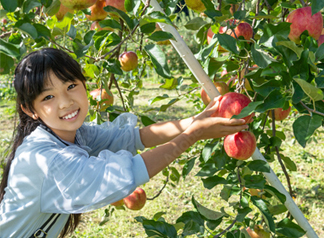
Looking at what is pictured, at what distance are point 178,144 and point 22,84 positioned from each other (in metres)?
0.59

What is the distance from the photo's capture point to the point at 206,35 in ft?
3.99

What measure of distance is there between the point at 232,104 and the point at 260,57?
0.16 metres

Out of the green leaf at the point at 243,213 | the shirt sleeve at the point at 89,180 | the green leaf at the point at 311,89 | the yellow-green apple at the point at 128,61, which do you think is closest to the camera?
the green leaf at the point at 311,89

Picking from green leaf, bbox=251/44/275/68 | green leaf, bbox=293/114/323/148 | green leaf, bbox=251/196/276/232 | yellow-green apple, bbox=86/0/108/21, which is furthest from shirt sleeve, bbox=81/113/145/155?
green leaf, bbox=293/114/323/148

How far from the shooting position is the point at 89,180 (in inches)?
36.1

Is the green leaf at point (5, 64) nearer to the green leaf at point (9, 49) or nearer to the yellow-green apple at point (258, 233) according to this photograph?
the green leaf at point (9, 49)

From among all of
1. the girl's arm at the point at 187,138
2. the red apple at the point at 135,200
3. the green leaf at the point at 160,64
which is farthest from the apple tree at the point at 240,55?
the red apple at the point at 135,200

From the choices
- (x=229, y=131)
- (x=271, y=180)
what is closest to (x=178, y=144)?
(x=229, y=131)

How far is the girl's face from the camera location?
1.07m

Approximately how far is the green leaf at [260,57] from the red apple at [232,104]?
0.14m

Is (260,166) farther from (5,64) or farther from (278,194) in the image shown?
(5,64)

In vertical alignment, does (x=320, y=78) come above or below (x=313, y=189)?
above

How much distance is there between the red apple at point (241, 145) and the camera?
1.03 metres

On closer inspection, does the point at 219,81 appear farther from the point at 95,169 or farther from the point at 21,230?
the point at 21,230
